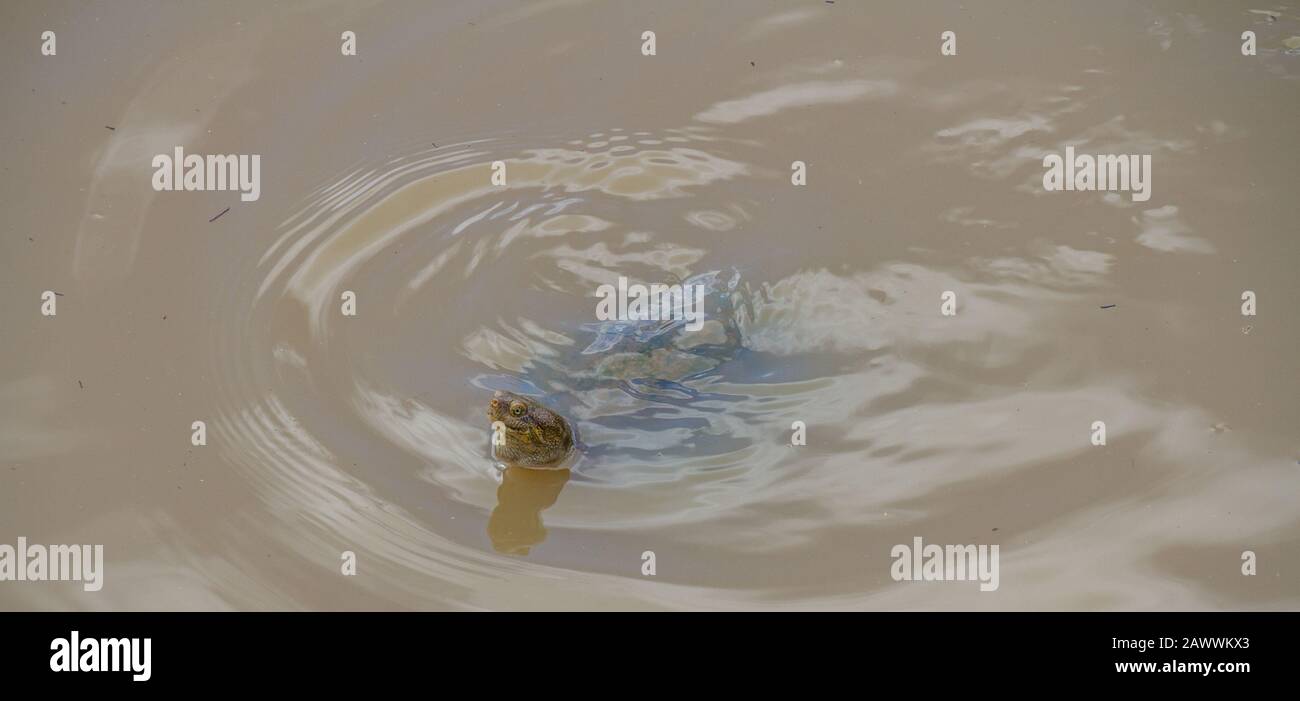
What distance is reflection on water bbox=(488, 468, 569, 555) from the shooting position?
11.2ft

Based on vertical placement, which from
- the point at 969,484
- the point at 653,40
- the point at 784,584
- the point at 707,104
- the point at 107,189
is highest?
the point at 653,40

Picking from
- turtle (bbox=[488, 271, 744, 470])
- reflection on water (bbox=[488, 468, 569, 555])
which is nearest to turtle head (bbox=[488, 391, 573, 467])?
reflection on water (bbox=[488, 468, 569, 555])

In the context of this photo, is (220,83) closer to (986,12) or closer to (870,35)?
(870,35)

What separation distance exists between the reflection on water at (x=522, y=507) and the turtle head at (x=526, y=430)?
0.16ft

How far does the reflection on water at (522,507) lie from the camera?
11.2 feet

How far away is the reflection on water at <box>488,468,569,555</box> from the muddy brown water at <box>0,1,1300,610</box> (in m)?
0.01

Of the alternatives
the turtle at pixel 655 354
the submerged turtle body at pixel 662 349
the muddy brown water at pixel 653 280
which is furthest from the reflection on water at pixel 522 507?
the submerged turtle body at pixel 662 349

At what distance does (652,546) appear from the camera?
11.0 ft

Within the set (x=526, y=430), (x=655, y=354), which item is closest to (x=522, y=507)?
(x=526, y=430)

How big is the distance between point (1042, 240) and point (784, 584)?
181cm

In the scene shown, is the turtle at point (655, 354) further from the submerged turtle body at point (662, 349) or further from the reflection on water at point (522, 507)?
the reflection on water at point (522, 507)

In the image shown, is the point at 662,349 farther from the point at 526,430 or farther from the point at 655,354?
the point at 526,430

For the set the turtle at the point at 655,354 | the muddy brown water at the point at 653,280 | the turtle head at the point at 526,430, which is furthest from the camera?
the turtle at the point at 655,354

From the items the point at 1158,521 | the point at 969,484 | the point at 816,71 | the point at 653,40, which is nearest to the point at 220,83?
the point at 653,40
